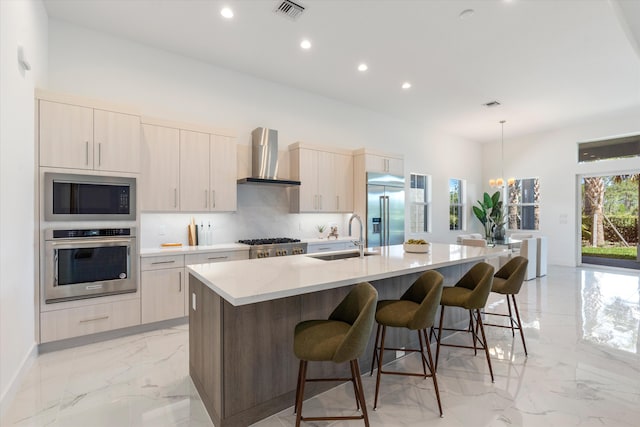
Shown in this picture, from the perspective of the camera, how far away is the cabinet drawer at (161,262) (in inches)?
137

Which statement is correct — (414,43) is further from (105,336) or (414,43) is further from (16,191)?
(105,336)

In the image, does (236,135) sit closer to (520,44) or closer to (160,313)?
(160,313)

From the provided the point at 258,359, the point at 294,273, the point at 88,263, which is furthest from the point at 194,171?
the point at 258,359

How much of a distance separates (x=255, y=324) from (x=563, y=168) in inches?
353

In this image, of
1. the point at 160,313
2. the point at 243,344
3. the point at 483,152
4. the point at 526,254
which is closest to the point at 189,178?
the point at 160,313

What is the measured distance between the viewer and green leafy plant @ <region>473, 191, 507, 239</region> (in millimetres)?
8438

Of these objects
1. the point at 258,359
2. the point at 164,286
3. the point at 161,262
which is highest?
the point at 161,262

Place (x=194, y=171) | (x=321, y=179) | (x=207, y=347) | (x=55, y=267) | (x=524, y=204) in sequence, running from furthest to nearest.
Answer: (x=524, y=204) < (x=321, y=179) < (x=194, y=171) < (x=55, y=267) < (x=207, y=347)

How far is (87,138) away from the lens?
125 inches

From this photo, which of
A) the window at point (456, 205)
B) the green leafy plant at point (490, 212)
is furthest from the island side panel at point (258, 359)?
the green leafy plant at point (490, 212)

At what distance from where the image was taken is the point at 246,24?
11.7 ft

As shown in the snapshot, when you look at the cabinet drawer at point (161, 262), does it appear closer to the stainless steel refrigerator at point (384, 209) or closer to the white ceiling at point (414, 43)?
the white ceiling at point (414, 43)

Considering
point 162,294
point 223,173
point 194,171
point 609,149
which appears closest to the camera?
point 162,294

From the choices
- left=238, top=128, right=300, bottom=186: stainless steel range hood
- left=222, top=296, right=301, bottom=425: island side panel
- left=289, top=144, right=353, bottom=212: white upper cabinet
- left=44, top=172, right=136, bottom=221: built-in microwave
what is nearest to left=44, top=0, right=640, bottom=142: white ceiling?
left=238, top=128, right=300, bottom=186: stainless steel range hood
